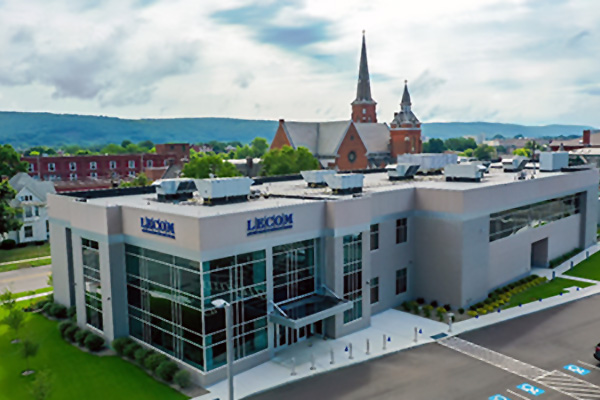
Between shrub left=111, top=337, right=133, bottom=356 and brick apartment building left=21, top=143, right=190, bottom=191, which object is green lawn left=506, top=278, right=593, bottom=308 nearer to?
shrub left=111, top=337, right=133, bottom=356

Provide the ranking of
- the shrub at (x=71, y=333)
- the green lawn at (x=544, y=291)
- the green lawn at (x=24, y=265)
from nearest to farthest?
the shrub at (x=71, y=333) → the green lawn at (x=544, y=291) → the green lawn at (x=24, y=265)

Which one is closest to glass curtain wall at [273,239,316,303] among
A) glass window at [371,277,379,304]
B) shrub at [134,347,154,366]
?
glass window at [371,277,379,304]

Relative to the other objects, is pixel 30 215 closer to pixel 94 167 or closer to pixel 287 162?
pixel 287 162

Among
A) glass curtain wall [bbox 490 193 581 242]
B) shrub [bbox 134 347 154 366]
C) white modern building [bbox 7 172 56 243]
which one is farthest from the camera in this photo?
white modern building [bbox 7 172 56 243]

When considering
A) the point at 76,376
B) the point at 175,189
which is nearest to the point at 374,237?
the point at 175,189

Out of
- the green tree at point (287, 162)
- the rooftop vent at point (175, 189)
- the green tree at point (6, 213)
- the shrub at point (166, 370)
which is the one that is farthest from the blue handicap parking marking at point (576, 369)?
the green tree at point (287, 162)

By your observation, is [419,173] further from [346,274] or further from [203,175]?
[203,175]

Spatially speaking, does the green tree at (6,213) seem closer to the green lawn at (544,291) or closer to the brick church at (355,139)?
the green lawn at (544,291)
